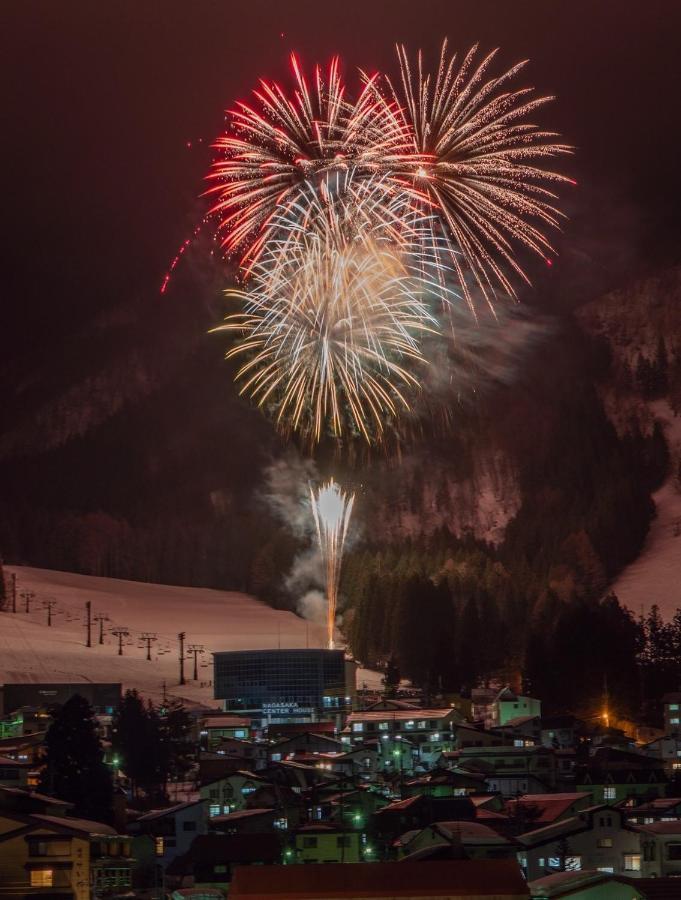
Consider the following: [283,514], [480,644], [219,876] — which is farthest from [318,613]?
[219,876]

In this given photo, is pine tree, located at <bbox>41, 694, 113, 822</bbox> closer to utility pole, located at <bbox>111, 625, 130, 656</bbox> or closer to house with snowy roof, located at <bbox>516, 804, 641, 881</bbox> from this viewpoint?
house with snowy roof, located at <bbox>516, 804, 641, 881</bbox>

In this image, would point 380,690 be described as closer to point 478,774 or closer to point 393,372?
point 393,372

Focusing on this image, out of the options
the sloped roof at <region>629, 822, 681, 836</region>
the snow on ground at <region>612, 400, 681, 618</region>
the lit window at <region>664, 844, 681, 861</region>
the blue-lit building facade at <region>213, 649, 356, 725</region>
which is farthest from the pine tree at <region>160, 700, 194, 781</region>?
the snow on ground at <region>612, 400, 681, 618</region>

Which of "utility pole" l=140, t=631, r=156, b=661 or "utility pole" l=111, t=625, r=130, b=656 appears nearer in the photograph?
"utility pole" l=140, t=631, r=156, b=661

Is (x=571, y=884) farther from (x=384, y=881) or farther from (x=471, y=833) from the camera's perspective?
(x=471, y=833)

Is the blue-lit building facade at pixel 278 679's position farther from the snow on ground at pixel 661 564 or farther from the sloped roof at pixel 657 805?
the sloped roof at pixel 657 805

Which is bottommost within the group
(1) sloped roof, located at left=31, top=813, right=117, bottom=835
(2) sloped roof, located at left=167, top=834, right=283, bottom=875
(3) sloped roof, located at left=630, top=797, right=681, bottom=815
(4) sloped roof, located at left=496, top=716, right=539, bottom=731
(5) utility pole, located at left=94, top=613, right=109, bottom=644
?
(2) sloped roof, located at left=167, top=834, right=283, bottom=875
